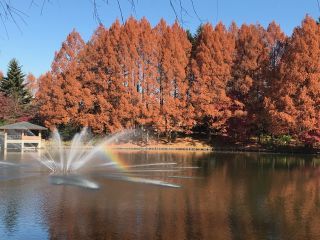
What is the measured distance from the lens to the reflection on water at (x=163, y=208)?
35.5ft

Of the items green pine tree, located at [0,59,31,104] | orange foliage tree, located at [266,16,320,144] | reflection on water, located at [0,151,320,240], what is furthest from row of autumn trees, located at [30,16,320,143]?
reflection on water, located at [0,151,320,240]

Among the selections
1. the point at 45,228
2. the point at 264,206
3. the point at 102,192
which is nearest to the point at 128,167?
the point at 102,192

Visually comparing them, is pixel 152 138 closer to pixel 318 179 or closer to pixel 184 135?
pixel 184 135

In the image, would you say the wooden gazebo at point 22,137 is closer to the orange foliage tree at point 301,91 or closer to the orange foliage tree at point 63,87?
the orange foliage tree at point 63,87

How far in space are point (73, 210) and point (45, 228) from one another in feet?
7.00

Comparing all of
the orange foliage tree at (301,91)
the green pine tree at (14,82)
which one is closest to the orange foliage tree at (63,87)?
the green pine tree at (14,82)

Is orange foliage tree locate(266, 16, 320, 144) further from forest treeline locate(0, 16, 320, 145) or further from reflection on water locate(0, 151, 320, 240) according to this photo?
reflection on water locate(0, 151, 320, 240)

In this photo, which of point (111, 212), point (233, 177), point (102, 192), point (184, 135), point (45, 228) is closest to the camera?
point (45, 228)

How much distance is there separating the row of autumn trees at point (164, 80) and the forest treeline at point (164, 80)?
0.10 m

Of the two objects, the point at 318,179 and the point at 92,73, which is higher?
the point at 92,73

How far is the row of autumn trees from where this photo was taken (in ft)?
147

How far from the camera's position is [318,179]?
2220 cm

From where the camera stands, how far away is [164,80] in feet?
156

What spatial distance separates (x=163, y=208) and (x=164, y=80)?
3454 centimetres
